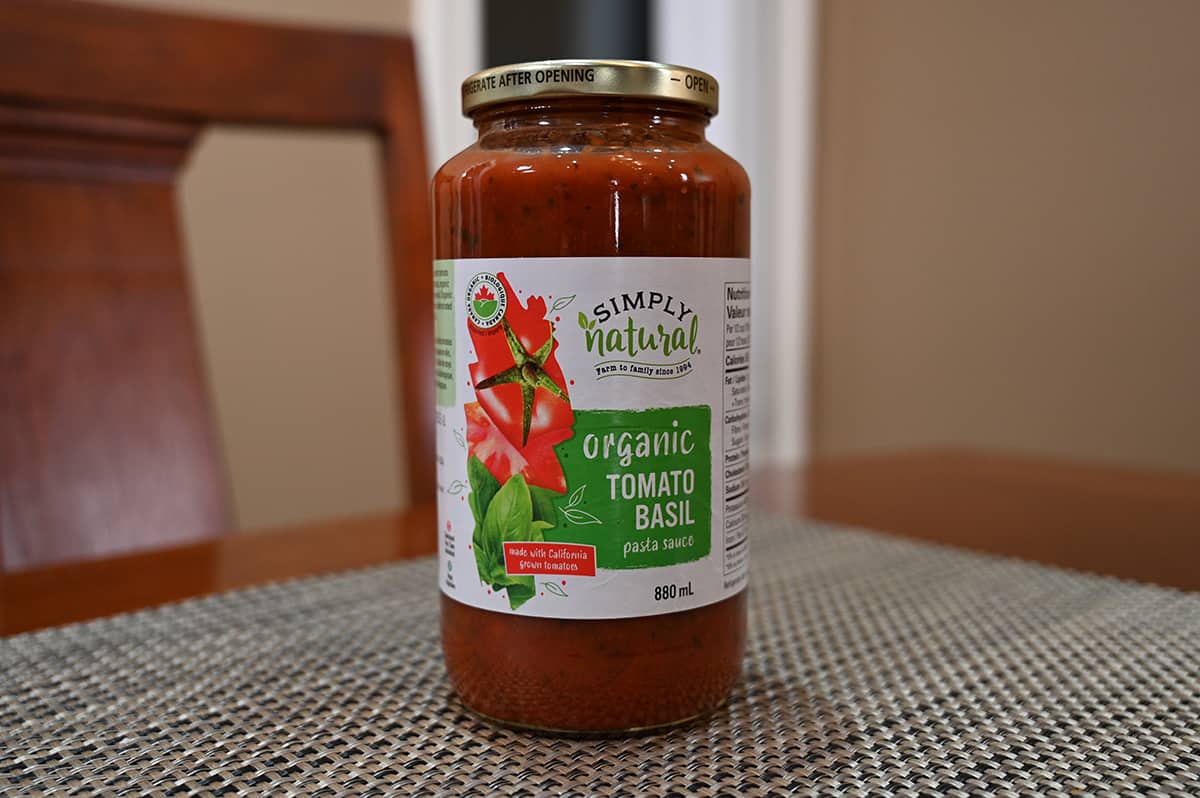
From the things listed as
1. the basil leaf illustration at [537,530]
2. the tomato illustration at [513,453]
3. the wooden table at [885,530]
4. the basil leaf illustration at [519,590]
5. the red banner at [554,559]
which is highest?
the tomato illustration at [513,453]

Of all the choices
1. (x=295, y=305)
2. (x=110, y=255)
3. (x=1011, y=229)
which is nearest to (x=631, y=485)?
(x=110, y=255)

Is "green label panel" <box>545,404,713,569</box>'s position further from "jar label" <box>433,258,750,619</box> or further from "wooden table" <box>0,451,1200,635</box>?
"wooden table" <box>0,451,1200,635</box>

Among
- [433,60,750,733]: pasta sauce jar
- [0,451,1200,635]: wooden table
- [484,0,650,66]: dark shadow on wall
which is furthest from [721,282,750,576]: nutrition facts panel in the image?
[484,0,650,66]: dark shadow on wall

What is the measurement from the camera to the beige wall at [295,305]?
1.71m

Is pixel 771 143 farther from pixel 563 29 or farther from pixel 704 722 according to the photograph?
pixel 704 722

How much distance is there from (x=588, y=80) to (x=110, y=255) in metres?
0.60

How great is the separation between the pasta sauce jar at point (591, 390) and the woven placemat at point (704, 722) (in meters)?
0.03

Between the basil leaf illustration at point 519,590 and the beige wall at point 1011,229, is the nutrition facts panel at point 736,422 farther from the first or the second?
the beige wall at point 1011,229

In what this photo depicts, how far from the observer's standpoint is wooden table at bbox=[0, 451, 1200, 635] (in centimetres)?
67

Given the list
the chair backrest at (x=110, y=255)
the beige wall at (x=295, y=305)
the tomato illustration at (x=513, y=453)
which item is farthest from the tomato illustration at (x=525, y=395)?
the beige wall at (x=295, y=305)

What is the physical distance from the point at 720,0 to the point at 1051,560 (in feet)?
7.21

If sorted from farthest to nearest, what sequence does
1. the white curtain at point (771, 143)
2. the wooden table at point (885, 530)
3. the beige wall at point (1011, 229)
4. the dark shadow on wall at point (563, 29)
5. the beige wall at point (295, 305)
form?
the white curtain at point (771, 143), the dark shadow on wall at point (563, 29), the beige wall at point (1011, 229), the beige wall at point (295, 305), the wooden table at point (885, 530)

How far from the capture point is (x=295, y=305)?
1809 mm

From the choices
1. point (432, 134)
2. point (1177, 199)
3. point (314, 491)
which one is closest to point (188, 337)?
point (314, 491)
